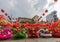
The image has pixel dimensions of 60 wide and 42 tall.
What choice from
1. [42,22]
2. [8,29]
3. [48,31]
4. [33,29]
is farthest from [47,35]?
[8,29]

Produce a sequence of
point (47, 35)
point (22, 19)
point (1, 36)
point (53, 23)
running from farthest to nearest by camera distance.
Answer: point (22, 19), point (53, 23), point (47, 35), point (1, 36)

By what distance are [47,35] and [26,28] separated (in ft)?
5.92

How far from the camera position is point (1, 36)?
11891 millimetres

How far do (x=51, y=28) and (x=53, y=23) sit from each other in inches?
27.1

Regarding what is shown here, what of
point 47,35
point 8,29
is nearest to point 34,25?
point 47,35

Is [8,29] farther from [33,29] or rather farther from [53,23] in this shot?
[53,23]

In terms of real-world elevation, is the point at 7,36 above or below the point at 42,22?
below

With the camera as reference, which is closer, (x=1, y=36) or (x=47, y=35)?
(x=1, y=36)

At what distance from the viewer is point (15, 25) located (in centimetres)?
1295

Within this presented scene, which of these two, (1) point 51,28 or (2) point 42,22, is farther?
(2) point 42,22

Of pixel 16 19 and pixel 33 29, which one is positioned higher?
pixel 16 19

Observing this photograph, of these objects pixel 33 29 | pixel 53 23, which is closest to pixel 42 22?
pixel 53 23

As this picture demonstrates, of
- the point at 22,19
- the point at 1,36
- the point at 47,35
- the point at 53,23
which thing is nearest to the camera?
the point at 1,36

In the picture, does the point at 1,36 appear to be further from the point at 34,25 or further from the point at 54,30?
the point at 54,30
